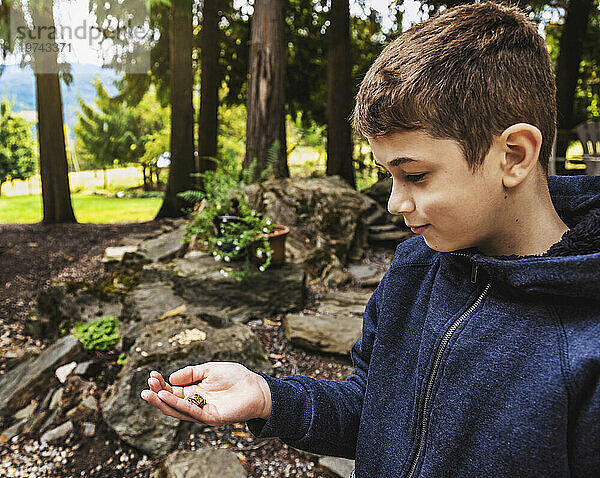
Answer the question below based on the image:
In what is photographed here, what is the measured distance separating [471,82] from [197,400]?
71 centimetres

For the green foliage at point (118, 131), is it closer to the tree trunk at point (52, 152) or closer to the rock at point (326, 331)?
the tree trunk at point (52, 152)

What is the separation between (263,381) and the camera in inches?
37.6

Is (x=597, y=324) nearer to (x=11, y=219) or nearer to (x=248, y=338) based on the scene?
(x=248, y=338)

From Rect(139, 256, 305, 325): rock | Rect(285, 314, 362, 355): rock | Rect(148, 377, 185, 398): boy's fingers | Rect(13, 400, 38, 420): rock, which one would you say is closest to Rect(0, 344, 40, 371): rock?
Rect(13, 400, 38, 420): rock

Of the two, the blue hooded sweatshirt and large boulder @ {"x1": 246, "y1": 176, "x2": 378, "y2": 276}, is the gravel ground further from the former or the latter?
the blue hooded sweatshirt

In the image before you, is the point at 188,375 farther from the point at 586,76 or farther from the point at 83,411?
the point at 586,76

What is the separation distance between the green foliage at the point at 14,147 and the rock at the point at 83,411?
2.29 metres

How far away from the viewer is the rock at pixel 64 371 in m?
2.61

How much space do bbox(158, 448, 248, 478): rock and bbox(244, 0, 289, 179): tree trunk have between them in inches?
109

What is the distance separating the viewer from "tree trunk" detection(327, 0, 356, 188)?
607cm

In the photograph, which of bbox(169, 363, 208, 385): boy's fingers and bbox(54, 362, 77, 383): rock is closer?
bbox(169, 363, 208, 385): boy's fingers

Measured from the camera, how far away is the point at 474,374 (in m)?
0.76

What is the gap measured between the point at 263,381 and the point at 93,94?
4393 millimetres

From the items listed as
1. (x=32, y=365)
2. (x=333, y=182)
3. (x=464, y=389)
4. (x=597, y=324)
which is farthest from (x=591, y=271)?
(x=333, y=182)
